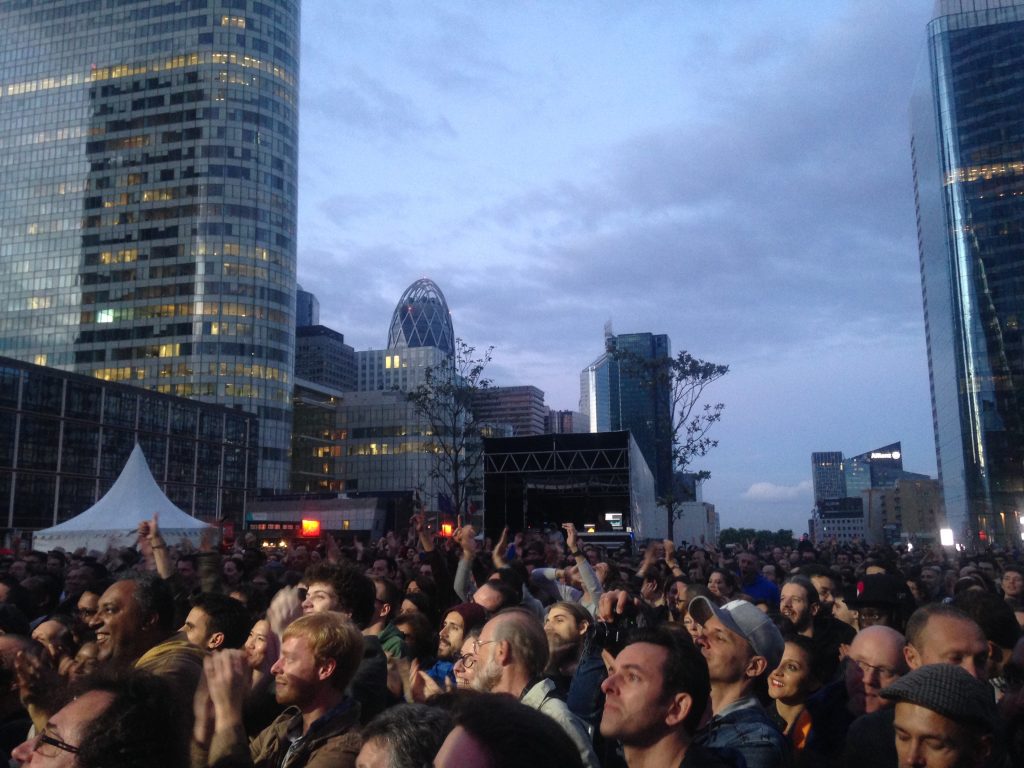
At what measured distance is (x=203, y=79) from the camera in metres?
89.9

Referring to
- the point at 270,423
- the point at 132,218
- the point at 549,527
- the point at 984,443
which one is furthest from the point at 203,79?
the point at 984,443

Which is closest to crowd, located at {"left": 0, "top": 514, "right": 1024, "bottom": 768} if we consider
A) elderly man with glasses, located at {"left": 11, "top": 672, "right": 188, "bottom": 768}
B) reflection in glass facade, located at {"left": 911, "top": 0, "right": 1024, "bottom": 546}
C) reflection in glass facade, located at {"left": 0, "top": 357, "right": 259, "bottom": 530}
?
elderly man with glasses, located at {"left": 11, "top": 672, "right": 188, "bottom": 768}

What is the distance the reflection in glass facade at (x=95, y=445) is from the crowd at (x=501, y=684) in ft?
187

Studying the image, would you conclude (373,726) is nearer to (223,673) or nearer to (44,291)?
(223,673)

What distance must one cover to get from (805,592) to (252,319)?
87.6 m

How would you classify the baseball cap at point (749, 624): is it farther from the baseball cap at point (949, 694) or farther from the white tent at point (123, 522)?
the white tent at point (123, 522)

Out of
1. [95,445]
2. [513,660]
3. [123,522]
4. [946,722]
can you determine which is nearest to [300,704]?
[513,660]

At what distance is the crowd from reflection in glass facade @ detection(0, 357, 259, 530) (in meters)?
57.0

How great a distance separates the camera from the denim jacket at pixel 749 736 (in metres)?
3.15

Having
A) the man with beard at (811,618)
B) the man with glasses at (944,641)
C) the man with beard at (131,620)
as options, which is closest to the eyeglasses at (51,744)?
the man with beard at (131,620)

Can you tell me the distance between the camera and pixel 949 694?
268 centimetres

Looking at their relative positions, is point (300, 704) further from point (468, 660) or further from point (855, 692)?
point (855, 692)

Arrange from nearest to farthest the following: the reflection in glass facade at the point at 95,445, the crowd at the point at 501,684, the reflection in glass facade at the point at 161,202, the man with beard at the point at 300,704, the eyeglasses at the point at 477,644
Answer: the crowd at the point at 501,684
the man with beard at the point at 300,704
the eyeglasses at the point at 477,644
the reflection in glass facade at the point at 95,445
the reflection in glass facade at the point at 161,202

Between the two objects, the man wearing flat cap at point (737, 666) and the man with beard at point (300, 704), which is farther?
the man wearing flat cap at point (737, 666)
